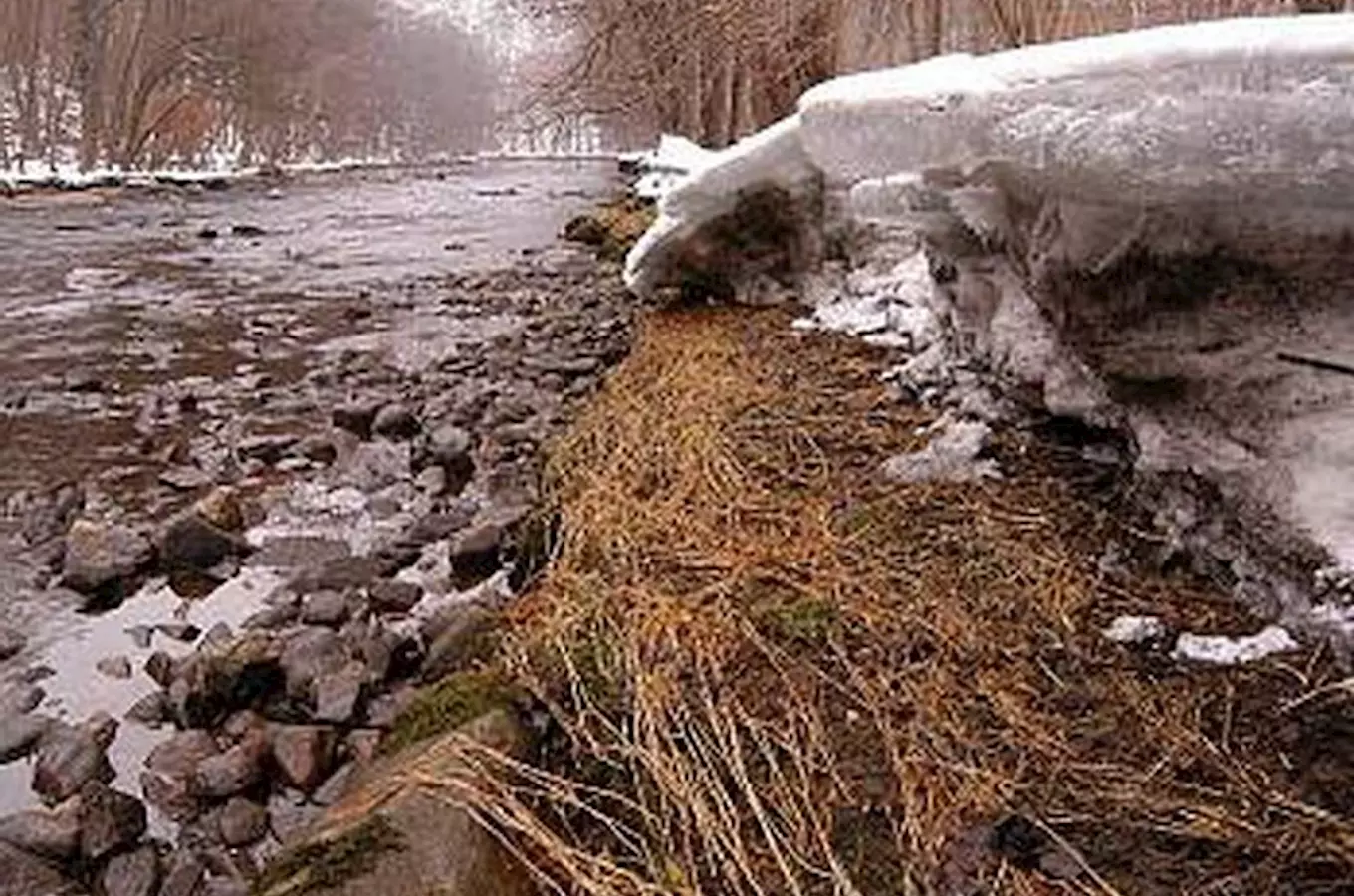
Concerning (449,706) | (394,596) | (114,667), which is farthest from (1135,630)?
(114,667)

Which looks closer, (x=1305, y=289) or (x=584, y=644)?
(x=1305, y=289)

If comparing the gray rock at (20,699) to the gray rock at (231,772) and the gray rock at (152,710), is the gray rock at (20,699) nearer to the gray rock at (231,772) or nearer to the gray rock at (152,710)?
the gray rock at (152,710)

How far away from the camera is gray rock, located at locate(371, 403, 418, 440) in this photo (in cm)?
721

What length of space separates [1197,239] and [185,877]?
2706mm

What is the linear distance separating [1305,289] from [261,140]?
43.4 meters

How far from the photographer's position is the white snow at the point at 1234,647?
283 centimetres

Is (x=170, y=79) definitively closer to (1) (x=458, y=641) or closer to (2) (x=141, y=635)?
(2) (x=141, y=635)

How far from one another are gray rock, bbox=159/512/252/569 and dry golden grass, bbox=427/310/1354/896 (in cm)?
184

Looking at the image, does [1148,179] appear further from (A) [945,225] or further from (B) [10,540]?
(B) [10,540]

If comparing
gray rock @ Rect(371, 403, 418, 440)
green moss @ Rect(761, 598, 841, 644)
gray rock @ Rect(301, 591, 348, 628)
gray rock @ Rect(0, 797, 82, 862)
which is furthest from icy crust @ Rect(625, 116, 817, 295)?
gray rock @ Rect(0, 797, 82, 862)

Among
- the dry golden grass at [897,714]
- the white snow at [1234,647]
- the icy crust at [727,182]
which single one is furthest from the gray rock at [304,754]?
the icy crust at [727,182]

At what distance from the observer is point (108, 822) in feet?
10.7

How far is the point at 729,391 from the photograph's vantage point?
5.46 meters

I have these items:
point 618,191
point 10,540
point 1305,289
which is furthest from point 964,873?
point 618,191
